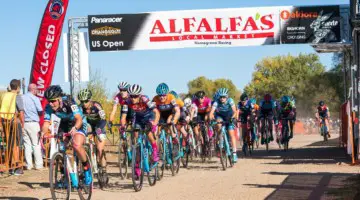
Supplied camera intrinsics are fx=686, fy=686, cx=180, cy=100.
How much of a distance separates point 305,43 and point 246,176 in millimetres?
9915

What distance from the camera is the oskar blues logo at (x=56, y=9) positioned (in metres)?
18.9

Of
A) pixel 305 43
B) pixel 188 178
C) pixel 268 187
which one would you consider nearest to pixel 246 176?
pixel 188 178

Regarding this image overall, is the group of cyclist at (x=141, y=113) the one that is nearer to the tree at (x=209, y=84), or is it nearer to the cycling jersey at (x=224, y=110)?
the cycling jersey at (x=224, y=110)

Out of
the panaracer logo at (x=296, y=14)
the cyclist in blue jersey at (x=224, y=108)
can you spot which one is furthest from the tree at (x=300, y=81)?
the cyclist in blue jersey at (x=224, y=108)

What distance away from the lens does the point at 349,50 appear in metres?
18.9

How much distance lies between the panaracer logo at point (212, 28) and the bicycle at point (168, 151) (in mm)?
8566

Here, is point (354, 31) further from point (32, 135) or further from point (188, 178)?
point (32, 135)

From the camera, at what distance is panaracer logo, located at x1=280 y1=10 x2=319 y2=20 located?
22.5 metres

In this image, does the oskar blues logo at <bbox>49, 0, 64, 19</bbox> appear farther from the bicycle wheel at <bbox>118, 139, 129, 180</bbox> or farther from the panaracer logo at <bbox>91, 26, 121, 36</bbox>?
the bicycle wheel at <bbox>118, 139, 129, 180</bbox>

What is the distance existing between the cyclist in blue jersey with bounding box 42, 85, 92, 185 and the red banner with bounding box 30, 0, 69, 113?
7591 millimetres

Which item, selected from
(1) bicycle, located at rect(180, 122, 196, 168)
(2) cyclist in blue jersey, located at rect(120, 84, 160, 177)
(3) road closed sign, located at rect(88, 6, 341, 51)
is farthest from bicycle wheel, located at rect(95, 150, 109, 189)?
(3) road closed sign, located at rect(88, 6, 341, 51)

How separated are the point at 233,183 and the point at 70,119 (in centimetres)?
349

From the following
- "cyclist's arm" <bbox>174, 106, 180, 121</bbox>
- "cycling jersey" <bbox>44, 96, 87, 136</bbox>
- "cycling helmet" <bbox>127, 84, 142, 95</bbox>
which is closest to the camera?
"cycling jersey" <bbox>44, 96, 87, 136</bbox>

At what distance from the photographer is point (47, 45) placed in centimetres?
1861
